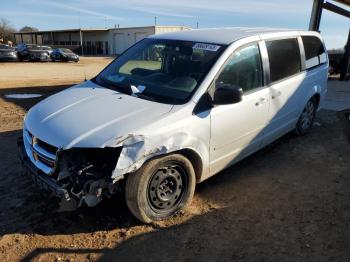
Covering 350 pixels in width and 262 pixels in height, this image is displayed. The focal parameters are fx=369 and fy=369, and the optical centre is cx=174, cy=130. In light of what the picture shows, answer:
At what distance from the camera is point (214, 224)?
3818 millimetres

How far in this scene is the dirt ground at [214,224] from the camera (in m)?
3.36

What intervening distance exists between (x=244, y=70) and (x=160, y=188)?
1775 millimetres

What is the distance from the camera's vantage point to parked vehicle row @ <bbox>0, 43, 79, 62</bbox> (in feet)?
101

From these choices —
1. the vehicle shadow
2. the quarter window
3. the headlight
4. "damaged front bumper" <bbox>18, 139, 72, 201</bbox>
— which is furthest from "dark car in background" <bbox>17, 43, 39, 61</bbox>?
the headlight

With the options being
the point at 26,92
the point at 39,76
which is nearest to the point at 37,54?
the point at 39,76

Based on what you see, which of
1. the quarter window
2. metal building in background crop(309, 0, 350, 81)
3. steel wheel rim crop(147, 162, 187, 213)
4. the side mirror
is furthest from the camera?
metal building in background crop(309, 0, 350, 81)

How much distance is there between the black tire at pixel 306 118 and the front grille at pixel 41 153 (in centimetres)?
434

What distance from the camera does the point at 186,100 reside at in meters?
3.77

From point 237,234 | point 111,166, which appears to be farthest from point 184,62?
point 237,234

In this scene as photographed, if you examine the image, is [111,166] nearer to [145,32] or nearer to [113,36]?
[145,32]

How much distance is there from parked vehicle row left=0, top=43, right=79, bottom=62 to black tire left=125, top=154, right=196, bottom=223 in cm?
3083

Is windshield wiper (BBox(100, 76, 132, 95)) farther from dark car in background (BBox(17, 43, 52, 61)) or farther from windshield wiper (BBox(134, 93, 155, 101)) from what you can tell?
dark car in background (BBox(17, 43, 52, 61))

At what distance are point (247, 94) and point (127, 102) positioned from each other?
1494 mm

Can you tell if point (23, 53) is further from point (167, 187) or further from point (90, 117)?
point (167, 187)
